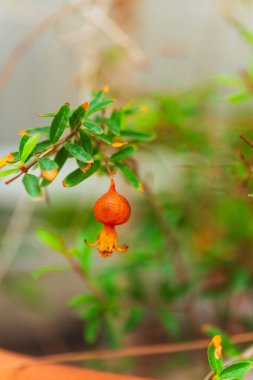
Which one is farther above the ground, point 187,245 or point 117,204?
point 187,245

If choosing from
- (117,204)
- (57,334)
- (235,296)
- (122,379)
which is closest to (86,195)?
(57,334)

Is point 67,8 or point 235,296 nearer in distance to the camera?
point 67,8

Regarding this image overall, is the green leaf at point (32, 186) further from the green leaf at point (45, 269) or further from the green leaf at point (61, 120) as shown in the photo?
the green leaf at point (45, 269)

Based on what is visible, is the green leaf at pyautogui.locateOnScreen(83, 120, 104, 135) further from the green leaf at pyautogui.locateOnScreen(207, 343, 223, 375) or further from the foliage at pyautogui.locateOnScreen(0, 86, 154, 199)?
the green leaf at pyautogui.locateOnScreen(207, 343, 223, 375)

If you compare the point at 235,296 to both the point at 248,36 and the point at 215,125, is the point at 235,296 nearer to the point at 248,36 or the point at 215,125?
the point at 215,125

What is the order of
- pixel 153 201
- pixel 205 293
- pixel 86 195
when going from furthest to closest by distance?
pixel 86 195
pixel 205 293
pixel 153 201

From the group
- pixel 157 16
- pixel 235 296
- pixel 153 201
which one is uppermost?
pixel 157 16

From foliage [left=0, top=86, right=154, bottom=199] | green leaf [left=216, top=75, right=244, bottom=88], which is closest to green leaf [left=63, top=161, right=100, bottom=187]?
foliage [left=0, top=86, right=154, bottom=199]
